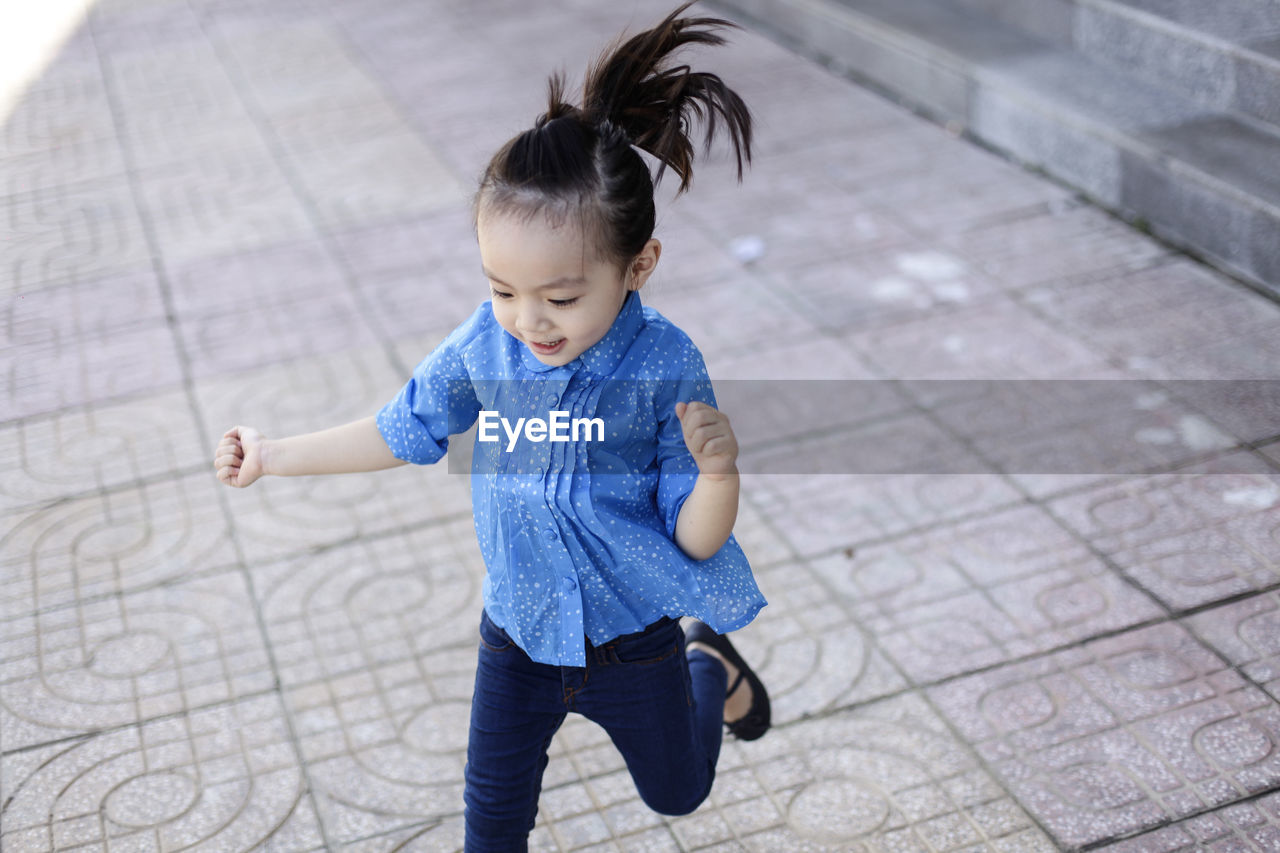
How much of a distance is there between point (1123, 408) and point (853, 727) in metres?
1.68

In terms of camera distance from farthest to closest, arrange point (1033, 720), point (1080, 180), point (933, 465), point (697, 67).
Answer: point (697, 67) → point (1080, 180) → point (933, 465) → point (1033, 720)

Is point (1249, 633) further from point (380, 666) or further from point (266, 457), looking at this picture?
point (266, 457)

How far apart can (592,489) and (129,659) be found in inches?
70.2

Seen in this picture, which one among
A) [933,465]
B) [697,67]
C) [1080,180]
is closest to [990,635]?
[933,465]

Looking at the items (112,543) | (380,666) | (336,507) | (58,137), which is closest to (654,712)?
(380,666)

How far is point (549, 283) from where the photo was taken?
1896 mm

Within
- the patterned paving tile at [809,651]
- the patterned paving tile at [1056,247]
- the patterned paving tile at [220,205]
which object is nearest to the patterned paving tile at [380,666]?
the patterned paving tile at [809,651]

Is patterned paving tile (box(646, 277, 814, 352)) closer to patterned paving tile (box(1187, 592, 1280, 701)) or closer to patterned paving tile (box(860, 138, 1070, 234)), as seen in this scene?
patterned paving tile (box(860, 138, 1070, 234))

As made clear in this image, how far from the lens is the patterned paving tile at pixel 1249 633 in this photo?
2969mm

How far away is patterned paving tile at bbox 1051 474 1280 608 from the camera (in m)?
3.27

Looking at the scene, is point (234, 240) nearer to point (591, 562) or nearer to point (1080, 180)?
point (1080, 180)

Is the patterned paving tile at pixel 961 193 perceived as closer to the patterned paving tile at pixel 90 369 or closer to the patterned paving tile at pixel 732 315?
the patterned paving tile at pixel 732 315

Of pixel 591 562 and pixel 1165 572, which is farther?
pixel 1165 572

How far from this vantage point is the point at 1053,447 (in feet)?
12.7
